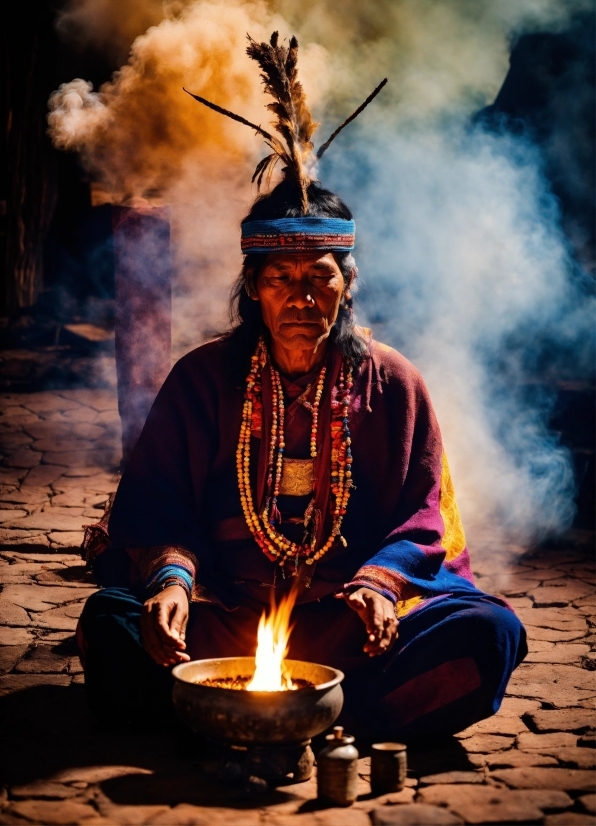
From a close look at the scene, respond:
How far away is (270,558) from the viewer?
3781mm

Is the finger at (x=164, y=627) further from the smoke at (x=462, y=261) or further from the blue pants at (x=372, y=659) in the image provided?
the smoke at (x=462, y=261)

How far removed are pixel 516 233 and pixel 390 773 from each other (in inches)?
260

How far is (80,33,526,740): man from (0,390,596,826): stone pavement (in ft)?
0.69

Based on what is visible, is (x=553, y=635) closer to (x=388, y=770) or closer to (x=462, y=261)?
(x=388, y=770)

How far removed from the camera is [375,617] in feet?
10.9

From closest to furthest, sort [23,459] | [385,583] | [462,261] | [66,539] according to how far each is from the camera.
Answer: [385,583] < [66,539] < [23,459] < [462,261]

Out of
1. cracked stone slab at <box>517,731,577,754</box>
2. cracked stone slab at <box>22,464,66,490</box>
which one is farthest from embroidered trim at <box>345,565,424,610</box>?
cracked stone slab at <box>22,464,66,490</box>

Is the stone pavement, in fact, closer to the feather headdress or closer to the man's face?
the man's face

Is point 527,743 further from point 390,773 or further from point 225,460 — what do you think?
point 225,460

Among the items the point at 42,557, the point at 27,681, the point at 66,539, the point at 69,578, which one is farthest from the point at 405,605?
the point at 66,539

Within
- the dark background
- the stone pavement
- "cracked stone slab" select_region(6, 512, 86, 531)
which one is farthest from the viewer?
the dark background

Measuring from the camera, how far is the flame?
3.23m

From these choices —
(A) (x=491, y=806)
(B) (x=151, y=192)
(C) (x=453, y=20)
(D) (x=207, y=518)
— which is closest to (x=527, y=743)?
(A) (x=491, y=806)

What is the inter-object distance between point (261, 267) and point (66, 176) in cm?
722
